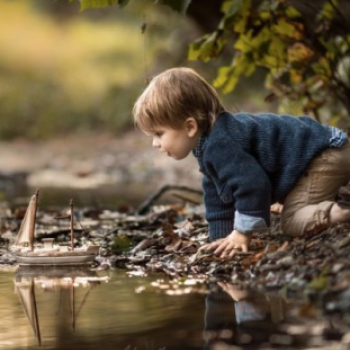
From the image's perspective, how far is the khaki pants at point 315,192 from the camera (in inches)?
175

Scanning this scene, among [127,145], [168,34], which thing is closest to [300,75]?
[168,34]

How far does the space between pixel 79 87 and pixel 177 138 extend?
20.1 m

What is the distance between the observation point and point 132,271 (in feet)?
13.4

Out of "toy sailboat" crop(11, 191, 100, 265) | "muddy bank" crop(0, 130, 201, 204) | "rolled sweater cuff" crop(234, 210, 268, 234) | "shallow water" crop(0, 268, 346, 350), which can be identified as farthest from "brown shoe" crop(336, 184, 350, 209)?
"muddy bank" crop(0, 130, 201, 204)

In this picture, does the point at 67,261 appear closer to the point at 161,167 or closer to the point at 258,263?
the point at 258,263

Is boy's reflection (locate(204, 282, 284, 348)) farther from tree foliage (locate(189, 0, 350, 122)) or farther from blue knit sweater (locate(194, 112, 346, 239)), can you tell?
tree foliage (locate(189, 0, 350, 122))

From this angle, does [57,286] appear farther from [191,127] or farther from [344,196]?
[344,196]

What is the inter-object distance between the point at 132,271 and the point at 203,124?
78cm

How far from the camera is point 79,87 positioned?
24266 millimetres

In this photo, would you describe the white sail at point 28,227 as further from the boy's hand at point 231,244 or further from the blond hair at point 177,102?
the boy's hand at point 231,244

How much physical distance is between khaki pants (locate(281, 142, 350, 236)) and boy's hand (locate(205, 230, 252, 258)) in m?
0.35

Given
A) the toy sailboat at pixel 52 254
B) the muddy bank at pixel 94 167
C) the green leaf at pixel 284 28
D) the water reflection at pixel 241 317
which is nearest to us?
the water reflection at pixel 241 317

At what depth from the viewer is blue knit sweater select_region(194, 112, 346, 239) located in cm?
421

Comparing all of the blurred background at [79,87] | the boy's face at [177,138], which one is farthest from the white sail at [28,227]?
the blurred background at [79,87]
